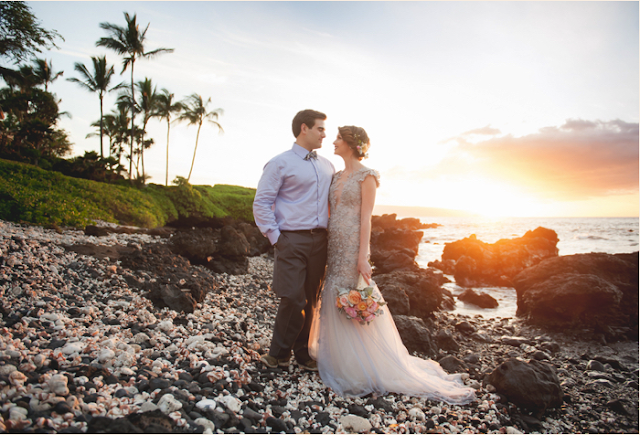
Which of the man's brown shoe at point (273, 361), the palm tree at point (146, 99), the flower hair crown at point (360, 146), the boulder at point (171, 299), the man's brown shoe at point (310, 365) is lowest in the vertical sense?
the man's brown shoe at point (310, 365)

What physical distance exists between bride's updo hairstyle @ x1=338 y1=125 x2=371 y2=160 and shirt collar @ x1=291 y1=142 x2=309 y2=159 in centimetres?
47

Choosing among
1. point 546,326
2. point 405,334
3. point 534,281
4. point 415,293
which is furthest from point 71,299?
point 534,281

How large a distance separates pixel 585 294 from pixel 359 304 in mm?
5815

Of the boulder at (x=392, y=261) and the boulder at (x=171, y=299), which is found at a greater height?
the boulder at (x=171, y=299)

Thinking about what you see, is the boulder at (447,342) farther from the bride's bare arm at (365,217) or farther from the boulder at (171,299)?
the boulder at (171,299)

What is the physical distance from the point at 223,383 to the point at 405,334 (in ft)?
9.67

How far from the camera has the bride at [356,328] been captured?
357cm

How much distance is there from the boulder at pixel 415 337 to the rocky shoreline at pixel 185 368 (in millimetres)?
126

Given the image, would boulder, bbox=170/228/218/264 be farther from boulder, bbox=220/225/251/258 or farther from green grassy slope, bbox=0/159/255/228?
green grassy slope, bbox=0/159/255/228

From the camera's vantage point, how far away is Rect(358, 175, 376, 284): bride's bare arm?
3711 millimetres

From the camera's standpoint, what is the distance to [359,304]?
3.62m

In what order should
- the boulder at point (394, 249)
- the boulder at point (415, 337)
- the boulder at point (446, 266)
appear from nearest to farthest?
the boulder at point (415, 337) < the boulder at point (394, 249) < the boulder at point (446, 266)

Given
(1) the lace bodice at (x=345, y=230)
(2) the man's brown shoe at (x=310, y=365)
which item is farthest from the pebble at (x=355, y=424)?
(1) the lace bodice at (x=345, y=230)

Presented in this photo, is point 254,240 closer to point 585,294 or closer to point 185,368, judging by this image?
point 185,368
